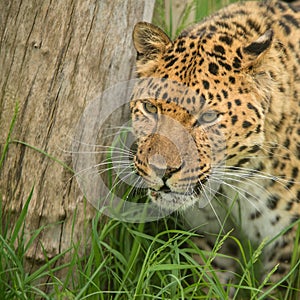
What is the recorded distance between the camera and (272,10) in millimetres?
4766

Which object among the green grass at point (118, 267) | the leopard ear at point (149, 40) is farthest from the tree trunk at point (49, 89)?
the leopard ear at point (149, 40)

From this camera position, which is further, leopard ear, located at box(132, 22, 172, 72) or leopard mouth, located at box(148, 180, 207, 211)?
leopard ear, located at box(132, 22, 172, 72)

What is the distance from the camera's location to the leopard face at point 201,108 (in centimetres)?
407

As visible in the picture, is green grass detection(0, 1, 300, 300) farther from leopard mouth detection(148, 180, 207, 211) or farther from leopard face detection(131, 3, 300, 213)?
leopard face detection(131, 3, 300, 213)

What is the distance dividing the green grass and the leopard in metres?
0.26

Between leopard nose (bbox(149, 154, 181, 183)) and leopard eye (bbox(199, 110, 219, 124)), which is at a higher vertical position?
leopard eye (bbox(199, 110, 219, 124))

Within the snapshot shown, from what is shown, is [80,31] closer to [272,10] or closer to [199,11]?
[272,10]

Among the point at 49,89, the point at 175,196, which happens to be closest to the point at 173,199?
the point at 175,196

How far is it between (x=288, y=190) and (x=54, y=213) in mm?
1583

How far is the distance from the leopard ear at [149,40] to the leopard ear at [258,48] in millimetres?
548

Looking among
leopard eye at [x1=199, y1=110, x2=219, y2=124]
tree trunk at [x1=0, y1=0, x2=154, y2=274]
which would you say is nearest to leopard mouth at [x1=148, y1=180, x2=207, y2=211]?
leopard eye at [x1=199, y1=110, x2=219, y2=124]

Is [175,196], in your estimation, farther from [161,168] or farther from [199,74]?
[199,74]

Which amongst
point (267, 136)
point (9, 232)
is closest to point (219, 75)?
point (267, 136)

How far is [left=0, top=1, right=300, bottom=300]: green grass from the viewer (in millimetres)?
4082
